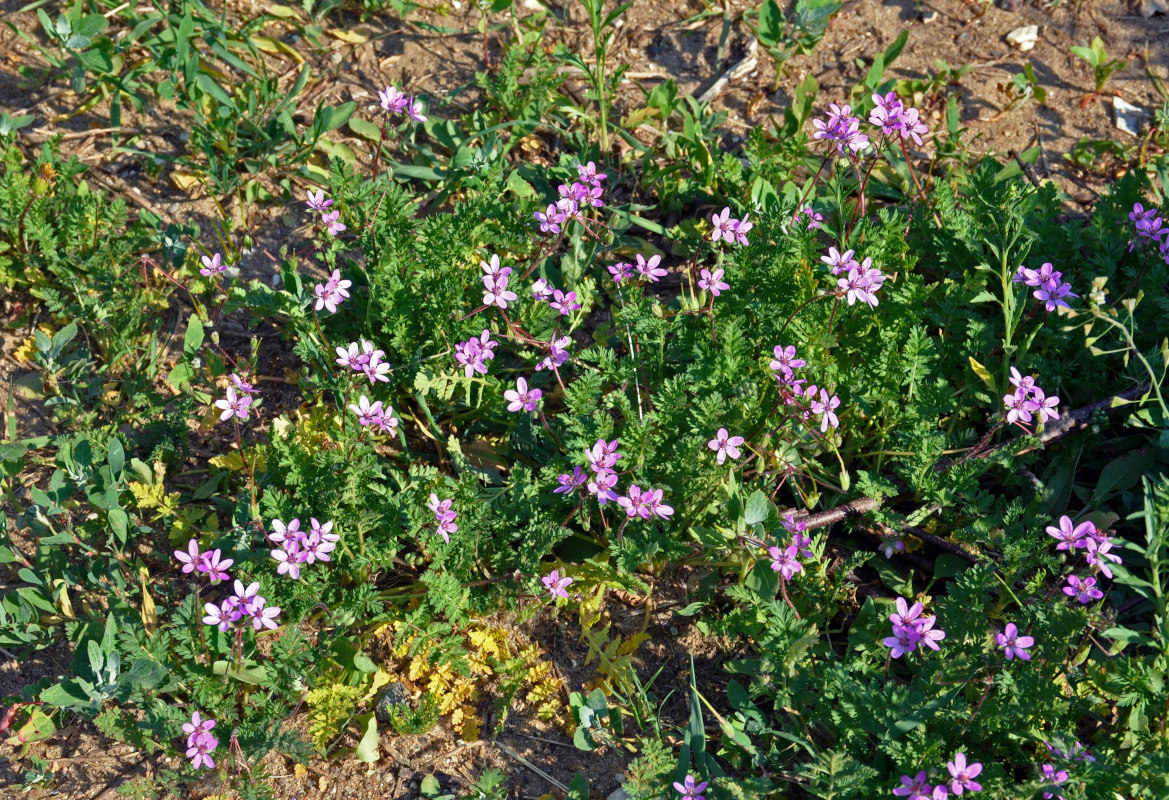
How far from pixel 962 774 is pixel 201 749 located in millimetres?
2146

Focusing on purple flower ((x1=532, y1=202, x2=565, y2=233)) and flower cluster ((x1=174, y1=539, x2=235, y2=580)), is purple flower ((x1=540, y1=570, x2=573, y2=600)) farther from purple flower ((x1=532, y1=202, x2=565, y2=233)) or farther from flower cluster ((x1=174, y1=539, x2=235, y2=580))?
purple flower ((x1=532, y1=202, x2=565, y2=233))

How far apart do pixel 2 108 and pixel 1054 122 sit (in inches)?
198

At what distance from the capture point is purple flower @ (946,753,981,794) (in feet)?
8.53

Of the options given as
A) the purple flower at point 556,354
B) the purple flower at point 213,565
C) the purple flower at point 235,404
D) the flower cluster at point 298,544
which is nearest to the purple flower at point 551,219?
the purple flower at point 556,354

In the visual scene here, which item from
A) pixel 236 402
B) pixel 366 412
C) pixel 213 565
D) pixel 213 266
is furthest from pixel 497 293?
pixel 213 565

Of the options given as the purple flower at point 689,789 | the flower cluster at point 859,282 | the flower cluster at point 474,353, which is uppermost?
the flower cluster at point 859,282

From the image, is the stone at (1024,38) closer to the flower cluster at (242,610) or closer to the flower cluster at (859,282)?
the flower cluster at (859,282)

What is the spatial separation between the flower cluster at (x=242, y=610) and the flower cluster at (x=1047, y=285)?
270 centimetres

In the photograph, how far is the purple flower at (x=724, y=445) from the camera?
3055 mm

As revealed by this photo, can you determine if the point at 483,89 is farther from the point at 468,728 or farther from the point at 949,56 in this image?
the point at 468,728

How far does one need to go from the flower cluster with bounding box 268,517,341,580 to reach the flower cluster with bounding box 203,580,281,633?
0.34ft

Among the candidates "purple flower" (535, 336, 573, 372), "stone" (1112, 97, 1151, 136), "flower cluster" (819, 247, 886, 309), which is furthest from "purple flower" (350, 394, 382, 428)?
"stone" (1112, 97, 1151, 136)

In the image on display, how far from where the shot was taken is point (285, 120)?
4438mm

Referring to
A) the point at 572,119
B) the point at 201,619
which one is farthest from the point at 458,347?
the point at 572,119
